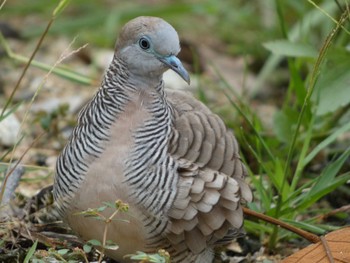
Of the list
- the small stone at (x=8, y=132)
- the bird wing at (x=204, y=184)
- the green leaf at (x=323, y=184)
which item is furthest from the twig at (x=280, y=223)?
the small stone at (x=8, y=132)

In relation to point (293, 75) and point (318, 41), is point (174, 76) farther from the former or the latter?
point (293, 75)

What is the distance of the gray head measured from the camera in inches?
134

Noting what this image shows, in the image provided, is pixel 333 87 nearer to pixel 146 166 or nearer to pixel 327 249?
pixel 327 249

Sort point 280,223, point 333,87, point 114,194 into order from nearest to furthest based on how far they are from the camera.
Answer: point 114,194 < point 280,223 < point 333,87

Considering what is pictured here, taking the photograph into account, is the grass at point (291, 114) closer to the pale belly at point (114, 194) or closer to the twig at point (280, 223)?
the twig at point (280, 223)

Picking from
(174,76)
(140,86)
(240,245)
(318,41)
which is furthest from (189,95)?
(318,41)

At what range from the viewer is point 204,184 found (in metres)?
3.50

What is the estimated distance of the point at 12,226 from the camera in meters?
3.58

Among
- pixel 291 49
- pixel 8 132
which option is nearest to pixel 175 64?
pixel 291 49

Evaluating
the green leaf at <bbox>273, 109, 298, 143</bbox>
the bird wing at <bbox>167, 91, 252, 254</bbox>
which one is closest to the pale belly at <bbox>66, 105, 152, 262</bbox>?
the bird wing at <bbox>167, 91, 252, 254</bbox>

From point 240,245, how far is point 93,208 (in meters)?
0.95

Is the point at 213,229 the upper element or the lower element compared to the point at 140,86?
lower

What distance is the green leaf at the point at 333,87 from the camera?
4.01m

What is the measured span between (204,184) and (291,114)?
45.0 inches
